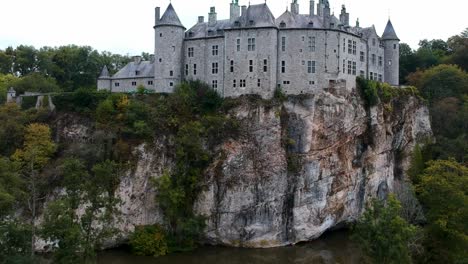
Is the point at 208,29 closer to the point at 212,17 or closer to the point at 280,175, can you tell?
the point at 212,17

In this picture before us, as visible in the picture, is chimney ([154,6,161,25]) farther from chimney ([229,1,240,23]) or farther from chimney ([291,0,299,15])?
chimney ([291,0,299,15])

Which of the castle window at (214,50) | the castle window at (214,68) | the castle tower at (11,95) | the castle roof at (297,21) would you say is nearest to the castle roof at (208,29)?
the castle window at (214,50)

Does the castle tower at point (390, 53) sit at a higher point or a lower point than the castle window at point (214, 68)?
higher

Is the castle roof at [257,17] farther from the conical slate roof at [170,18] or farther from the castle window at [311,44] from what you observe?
the conical slate roof at [170,18]

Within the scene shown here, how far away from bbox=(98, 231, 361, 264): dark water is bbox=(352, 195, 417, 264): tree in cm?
1409

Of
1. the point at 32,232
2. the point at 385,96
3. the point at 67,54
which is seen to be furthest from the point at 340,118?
the point at 67,54

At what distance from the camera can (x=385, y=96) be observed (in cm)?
4925

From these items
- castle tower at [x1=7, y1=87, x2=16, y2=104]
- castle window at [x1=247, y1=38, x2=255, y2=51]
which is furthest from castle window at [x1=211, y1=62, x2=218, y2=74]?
castle tower at [x1=7, y1=87, x2=16, y2=104]

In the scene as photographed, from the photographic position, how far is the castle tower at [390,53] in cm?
5412

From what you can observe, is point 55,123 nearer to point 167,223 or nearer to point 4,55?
point 167,223

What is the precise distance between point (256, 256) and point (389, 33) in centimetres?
2730

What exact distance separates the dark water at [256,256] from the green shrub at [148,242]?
68 centimetres

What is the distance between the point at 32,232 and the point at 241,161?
21652 millimetres

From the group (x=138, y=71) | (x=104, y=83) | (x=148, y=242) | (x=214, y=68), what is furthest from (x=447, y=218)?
(x=104, y=83)
